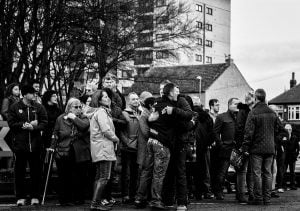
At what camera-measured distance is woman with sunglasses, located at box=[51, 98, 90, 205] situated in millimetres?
11992

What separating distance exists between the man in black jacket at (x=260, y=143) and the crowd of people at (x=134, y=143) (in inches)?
0.7

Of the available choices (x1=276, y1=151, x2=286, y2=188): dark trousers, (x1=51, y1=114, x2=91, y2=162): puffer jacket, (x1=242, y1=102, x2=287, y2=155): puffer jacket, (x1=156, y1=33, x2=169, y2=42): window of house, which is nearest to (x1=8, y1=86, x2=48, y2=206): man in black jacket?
(x1=51, y1=114, x2=91, y2=162): puffer jacket

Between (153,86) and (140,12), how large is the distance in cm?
4916

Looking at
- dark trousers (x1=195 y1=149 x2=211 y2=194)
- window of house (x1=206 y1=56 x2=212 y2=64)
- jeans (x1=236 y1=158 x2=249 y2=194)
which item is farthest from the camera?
window of house (x1=206 y1=56 x2=212 y2=64)

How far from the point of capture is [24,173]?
1203 cm

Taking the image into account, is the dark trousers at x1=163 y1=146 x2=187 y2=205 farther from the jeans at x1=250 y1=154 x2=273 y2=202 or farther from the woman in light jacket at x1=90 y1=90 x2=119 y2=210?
the jeans at x1=250 y1=154 x2=273 y2=202

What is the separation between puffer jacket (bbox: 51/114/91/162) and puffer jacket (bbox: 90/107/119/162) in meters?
0.73

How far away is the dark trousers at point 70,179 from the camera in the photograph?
473 inches

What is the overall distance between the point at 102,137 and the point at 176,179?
1.42 metres

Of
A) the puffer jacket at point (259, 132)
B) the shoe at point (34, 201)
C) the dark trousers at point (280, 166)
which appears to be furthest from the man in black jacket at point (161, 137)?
the dark trousers at point (280, 166)

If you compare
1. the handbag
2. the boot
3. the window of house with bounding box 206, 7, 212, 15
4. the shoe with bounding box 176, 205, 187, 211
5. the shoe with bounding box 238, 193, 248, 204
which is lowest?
the shoe with bounding box 238, 193, 248, 204

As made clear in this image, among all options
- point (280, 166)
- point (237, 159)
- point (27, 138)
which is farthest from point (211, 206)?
point (280, 166)

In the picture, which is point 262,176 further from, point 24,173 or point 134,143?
point 24,173

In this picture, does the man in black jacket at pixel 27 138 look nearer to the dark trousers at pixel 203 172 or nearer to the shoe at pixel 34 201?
the shoe at pixel 34 201
